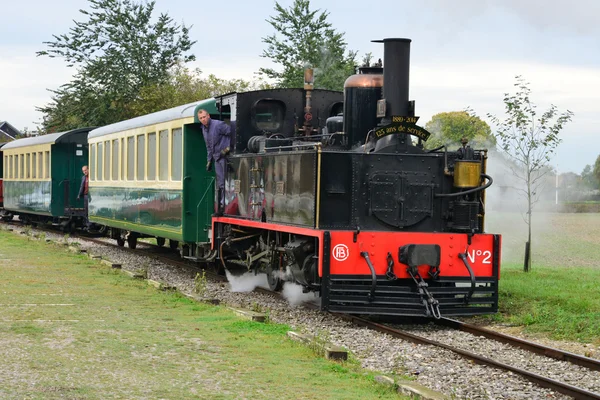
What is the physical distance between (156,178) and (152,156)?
0.55 metres

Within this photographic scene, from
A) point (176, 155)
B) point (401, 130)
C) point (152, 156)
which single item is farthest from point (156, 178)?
point (401, 130)

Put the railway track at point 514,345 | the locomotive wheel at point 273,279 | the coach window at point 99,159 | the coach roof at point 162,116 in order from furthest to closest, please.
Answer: the coach window at point 99,159, the coach roof at point 162,116, the locomotive wheel at point 273,279, the railway track at point 514,345

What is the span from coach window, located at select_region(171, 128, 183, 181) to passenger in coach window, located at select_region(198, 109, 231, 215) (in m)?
1.17

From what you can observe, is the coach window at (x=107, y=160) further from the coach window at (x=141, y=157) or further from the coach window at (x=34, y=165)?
the coach window at (x=34, y=165)

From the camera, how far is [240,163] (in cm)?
1373

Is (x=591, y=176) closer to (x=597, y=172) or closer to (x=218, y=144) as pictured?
(x=597, y=172)

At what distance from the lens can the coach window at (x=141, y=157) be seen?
18250 millimetres

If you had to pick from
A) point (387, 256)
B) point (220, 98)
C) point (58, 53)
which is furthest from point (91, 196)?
point (58, 53)

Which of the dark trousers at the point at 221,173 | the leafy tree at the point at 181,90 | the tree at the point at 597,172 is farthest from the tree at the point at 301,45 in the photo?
the tree at the point at 597,172

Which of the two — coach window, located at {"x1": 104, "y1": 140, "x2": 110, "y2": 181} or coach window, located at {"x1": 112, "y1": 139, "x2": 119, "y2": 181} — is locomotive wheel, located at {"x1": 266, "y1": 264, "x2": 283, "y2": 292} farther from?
coach window, located at {"x1": 104, "y1": 140, "x2": 110, "y2": 181}

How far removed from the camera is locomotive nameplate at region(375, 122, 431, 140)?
1068 centimetres

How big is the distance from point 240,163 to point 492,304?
4.81 m

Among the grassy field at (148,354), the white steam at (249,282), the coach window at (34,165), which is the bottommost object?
the white steam at (249,282)

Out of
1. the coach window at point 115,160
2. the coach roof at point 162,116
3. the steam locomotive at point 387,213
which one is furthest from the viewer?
the coach window at point 115,160
